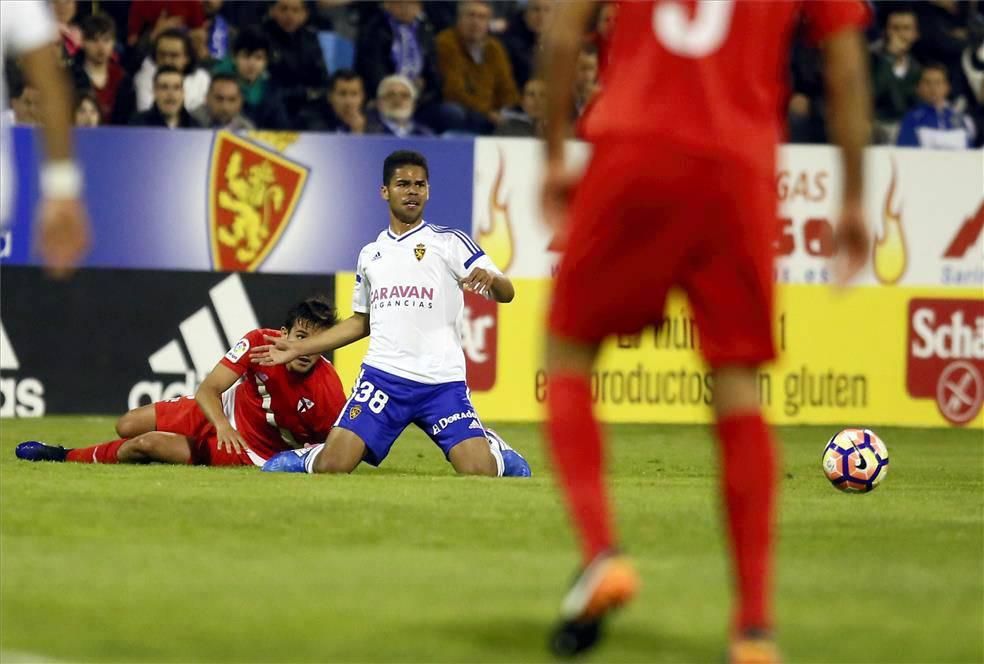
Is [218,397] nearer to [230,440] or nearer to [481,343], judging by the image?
[230,440]

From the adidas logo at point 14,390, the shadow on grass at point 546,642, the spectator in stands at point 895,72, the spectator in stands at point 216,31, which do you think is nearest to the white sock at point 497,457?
the adidas logo at point 14,390

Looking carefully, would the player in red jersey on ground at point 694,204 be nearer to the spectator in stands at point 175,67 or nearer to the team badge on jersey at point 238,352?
the team badge on jersey at point 238,352

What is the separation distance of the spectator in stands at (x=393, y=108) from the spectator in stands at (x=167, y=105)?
5.05 ft

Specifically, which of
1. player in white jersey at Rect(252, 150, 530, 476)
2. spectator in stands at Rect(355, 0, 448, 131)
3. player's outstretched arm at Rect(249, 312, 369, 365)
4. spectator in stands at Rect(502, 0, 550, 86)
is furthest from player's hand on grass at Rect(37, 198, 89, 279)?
spectator in stands at Rect(502, 0, 550, 86)

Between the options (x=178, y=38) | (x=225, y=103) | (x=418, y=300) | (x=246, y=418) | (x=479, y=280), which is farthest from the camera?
(x=178, y=38)

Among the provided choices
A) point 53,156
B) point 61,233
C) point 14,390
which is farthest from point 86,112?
point 61,233

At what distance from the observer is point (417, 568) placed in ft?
20.1

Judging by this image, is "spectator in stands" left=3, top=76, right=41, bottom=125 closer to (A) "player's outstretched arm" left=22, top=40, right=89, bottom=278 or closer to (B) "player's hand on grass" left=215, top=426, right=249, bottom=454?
(B) "player's hand on grass" left=215, top=426, right=249, bottom=454

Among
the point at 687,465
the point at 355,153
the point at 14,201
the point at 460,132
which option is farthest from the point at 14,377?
the point at 687,465

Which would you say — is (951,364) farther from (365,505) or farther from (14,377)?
(365,505)

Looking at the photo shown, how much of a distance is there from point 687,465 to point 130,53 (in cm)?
668

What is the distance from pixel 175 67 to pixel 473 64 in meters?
2.69

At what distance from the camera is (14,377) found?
1402 centimetres

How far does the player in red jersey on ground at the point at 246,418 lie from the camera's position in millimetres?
10383
